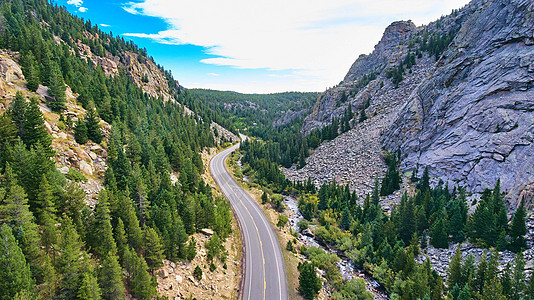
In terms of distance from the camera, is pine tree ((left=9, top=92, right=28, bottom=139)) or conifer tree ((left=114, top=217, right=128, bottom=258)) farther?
pine tree ((left=9, top=92, right=28, bottom=139))

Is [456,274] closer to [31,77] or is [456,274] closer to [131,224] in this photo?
[131,224]

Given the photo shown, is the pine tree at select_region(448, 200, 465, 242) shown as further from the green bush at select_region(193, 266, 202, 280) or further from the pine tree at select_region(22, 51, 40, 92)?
the pine tree at select_region(22, 51, 40, 92)

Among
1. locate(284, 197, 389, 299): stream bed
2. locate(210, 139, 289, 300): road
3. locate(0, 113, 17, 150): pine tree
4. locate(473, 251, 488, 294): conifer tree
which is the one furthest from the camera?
locate(284, 197, 389, 299): stream bed

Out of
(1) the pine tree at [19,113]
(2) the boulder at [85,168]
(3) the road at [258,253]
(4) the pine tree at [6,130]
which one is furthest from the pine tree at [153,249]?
(1) the pine tree at [19,113]

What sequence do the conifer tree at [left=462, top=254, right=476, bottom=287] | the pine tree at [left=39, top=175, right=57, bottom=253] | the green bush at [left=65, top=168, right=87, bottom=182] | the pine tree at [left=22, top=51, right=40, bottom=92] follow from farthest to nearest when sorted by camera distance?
the pine tree at [left=22, top=51, right=40, bottom=92], the conifer tree at [left=462, top=254, right=476, bottom=287], the green bush at [left=65, top=168, right=87, bottom=182], the pine tree at [left=39, top=175, right=57, bottom=253]

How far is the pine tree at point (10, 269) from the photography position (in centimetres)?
1719

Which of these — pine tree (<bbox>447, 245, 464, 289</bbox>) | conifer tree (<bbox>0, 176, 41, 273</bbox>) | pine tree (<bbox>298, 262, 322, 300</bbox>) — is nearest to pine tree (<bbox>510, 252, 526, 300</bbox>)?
pine tree (<bbox>447, 245, 464, 289</bbox>)

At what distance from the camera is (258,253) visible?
4547 cm

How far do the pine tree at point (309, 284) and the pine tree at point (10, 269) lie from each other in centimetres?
3016

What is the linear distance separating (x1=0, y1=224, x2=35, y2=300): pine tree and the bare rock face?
78.8 metres

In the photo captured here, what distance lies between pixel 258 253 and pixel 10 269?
113 ft

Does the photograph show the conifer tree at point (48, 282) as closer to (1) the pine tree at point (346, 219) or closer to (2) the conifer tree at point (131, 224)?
(2) the conifer tree at point (131, 224)

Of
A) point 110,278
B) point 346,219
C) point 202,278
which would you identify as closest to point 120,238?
point 110,278

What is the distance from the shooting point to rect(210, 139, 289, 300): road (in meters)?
36.2
